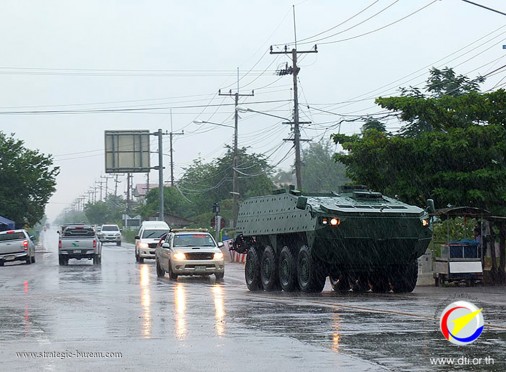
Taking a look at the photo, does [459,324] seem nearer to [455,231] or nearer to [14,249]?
[455,231]

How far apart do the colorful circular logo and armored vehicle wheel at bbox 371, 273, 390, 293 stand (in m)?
12.9

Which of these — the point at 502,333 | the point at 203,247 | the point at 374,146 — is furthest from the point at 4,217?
the point at 502,333

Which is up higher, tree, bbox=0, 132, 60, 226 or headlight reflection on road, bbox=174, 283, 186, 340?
tree, bbox=0, 132, 60, 226

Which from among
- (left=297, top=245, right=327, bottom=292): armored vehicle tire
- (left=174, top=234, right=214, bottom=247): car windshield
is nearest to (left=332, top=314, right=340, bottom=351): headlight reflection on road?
(left=297, top=245, right=327, bottom=292): armored vehicle tire

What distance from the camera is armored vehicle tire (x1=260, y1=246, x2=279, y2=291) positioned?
1046 inches

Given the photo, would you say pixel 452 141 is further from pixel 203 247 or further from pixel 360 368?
pixel 360 368

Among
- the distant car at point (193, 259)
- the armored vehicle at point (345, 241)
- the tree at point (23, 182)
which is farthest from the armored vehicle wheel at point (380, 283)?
the tree at point (23, 182)

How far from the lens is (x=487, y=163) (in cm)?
2908

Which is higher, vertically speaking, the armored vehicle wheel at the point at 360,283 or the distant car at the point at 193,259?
the distant car at the point at 193,259

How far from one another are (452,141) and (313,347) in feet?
57.5

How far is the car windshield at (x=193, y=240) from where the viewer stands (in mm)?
34156

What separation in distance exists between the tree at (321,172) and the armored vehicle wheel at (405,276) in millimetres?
114313

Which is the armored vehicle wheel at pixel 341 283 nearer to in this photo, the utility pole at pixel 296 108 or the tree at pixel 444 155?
the tree at pixel 444 155
